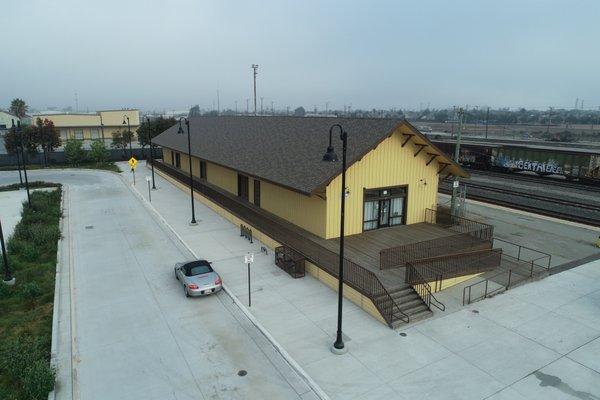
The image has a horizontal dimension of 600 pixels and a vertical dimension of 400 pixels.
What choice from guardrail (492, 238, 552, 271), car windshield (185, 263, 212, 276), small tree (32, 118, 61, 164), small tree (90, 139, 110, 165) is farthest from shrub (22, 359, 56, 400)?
small tree (32, 118, 61, 164)

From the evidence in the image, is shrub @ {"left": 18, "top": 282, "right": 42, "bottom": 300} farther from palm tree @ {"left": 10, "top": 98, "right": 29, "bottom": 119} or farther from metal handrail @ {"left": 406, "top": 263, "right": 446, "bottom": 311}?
palm tree @ {"left": 10, "top": 98, "right": 29, "bottom": 119}

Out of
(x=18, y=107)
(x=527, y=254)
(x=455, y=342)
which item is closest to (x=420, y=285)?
(x=455, y=342)

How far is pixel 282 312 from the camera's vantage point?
15.8 m

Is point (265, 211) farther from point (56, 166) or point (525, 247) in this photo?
point (56, 166)

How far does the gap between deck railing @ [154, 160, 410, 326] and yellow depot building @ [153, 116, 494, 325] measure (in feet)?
0.15

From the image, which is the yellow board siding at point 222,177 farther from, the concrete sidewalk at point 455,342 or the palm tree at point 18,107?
the palm tree at point 18,107

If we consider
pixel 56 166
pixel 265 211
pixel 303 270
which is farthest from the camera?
pixel 56 166

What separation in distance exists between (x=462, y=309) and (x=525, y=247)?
305 inches

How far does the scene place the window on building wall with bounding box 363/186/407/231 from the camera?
2286 cm

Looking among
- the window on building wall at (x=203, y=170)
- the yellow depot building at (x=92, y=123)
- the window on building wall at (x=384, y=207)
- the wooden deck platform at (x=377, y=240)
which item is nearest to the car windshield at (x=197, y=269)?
the wooden deck platform at (x=377, y=240)

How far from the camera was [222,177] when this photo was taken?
34750 millimetres

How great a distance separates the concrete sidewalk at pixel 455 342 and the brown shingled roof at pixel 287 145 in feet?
18.0

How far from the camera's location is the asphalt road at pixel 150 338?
38.5 feet

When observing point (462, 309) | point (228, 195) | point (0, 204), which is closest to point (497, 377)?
point (462, 309)
